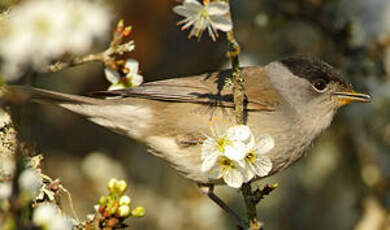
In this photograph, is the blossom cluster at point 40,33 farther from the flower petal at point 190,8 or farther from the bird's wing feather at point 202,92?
the bird's wing feather at point 202,92

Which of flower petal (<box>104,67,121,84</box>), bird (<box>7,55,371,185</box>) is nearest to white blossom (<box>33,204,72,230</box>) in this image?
flower petal (<box>104,67,121,84</box>)

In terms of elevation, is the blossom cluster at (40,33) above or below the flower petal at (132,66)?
above

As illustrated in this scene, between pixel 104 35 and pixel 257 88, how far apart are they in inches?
70.3

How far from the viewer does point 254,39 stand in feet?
20.1

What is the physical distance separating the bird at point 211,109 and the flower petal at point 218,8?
3.77ft

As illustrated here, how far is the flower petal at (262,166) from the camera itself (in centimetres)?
272

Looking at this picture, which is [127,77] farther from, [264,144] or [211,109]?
[264,144]

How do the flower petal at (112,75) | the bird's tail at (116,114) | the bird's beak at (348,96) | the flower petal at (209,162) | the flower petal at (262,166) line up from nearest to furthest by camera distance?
the flower petal at (209,162) → the flower petal at (262,166) → the flower petal at (112,75) → the bird's tail at (116,114) → the bird's beak at (348,96)

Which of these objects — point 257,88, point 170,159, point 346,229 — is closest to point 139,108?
point 170,159

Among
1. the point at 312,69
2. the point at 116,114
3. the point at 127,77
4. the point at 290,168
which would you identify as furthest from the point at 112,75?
the point at 290,168

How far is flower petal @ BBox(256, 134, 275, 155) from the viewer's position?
8.79 feet

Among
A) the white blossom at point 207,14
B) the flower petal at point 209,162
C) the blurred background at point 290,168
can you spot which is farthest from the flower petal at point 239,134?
the blurred background at point 290,168

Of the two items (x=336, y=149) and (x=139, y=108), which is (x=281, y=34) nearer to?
(x=336, y=149)

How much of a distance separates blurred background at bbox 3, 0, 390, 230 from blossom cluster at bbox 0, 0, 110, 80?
9.05ft
